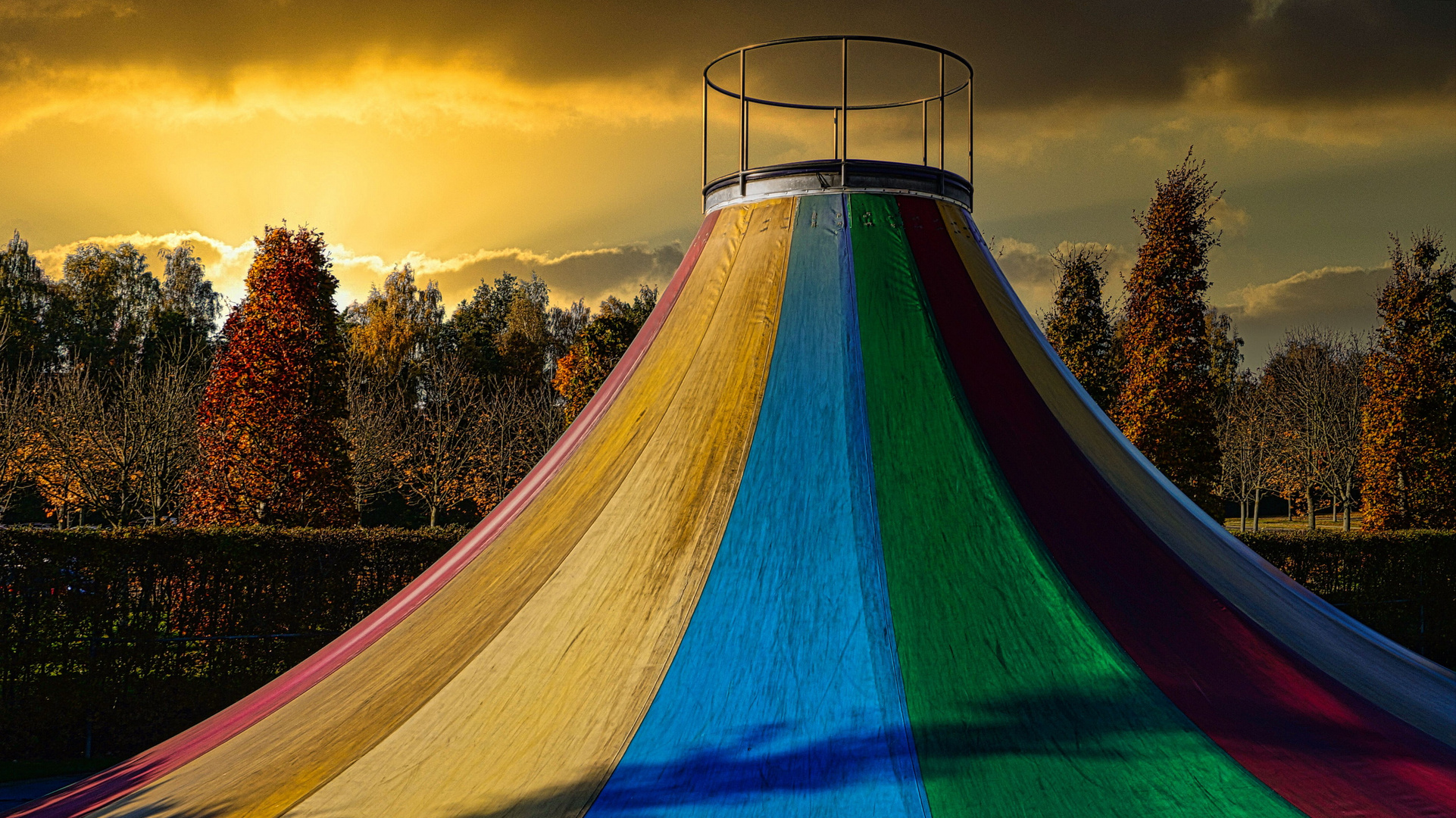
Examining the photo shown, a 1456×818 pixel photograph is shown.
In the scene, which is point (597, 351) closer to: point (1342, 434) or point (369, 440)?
point (369, 440)

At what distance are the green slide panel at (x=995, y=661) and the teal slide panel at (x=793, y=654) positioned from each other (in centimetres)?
9

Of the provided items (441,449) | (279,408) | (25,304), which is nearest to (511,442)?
(441,449)

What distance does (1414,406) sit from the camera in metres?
15.2

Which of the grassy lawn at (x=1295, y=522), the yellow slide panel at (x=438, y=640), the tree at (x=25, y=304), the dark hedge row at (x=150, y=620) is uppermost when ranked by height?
the tree at (x=25, y=304)

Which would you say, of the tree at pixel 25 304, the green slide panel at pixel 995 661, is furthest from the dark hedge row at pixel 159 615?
the tree at pixel 25 304

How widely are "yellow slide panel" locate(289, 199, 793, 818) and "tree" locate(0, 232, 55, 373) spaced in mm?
31322

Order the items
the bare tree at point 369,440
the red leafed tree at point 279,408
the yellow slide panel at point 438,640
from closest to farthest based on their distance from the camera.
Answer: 1. the yellow slide panel at point 438,640
2. the red leafed tree at point 279,408
3. the bare tree at point 369,440

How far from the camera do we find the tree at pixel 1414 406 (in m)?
14.9

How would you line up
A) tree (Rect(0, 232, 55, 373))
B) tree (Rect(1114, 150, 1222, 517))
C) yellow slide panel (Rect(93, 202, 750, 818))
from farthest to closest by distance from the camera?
tree (Rect(0, 232, 55, 373)) < tree (Rect(1114, 150, 1222, 517)) < yellow slide panel (Rect(93, 202, 750, 818))

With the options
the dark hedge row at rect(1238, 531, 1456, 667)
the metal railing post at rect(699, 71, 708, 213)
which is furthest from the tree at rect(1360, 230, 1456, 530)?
the metal railing post at rect(699, 71, 708, 213)

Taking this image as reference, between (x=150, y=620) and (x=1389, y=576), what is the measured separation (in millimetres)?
11684

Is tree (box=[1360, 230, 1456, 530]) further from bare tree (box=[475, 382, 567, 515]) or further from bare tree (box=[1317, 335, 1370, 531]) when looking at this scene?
bare tree (box=[475, 382, 567, 515])

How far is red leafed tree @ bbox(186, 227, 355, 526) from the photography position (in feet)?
34.5

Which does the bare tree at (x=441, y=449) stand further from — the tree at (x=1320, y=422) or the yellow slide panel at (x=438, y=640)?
the tree at (x=1320, y=422)
